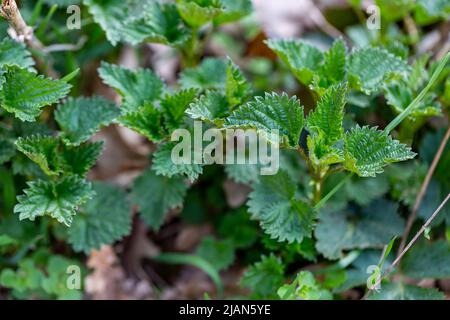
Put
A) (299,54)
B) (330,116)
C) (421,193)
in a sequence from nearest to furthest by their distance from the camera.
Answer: (330,116) < (299,54) < (421,193)

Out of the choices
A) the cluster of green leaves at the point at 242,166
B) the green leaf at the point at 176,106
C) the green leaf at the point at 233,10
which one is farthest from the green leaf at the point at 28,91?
the green leaf at the point at 233,10

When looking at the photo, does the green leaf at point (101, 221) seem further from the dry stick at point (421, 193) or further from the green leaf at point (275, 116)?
the dry stick at point (421, 193)

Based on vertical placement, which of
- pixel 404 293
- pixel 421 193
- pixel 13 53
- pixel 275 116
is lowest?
pixel 404 293

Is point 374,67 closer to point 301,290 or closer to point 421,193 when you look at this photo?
point 421,193

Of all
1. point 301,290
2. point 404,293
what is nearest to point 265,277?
point 301,290

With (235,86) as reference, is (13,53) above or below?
above

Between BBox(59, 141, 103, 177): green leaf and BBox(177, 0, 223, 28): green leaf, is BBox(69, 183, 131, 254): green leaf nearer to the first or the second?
BBox(59, 141, 103, 177): green leaf

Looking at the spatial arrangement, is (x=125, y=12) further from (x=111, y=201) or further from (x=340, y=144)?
(x=340, y=144)
